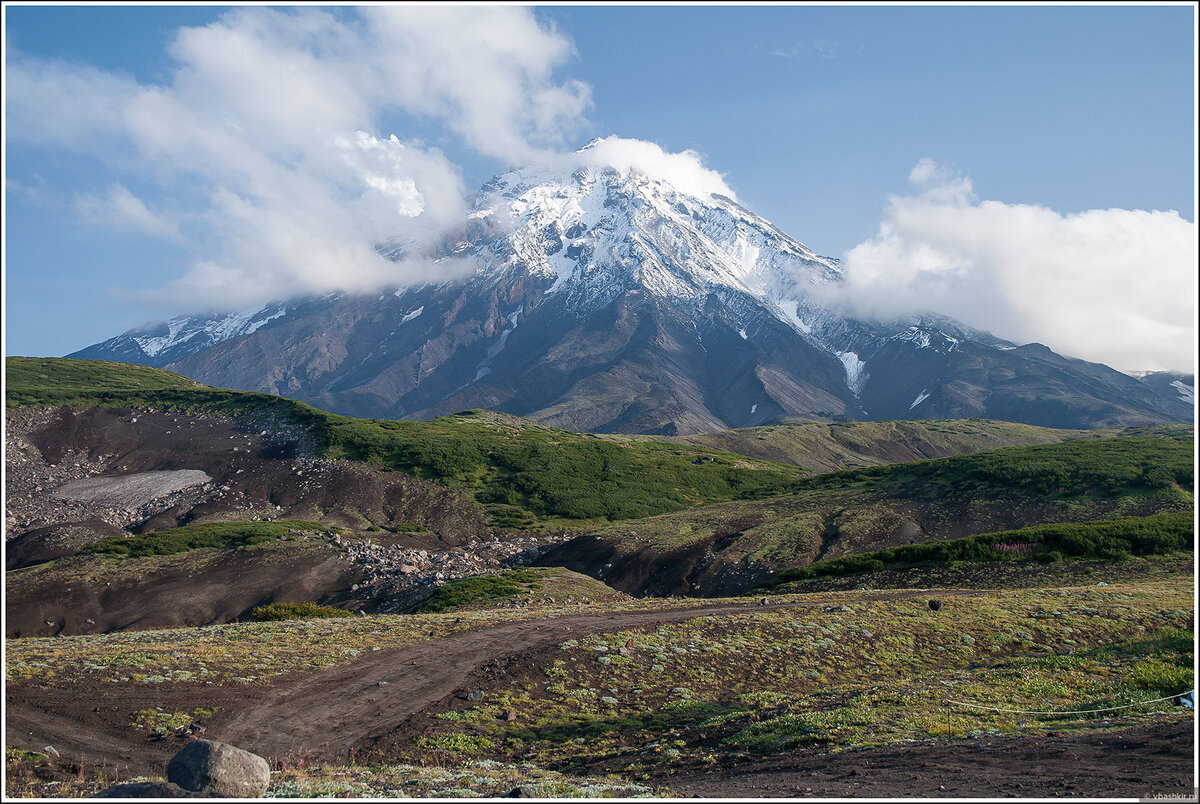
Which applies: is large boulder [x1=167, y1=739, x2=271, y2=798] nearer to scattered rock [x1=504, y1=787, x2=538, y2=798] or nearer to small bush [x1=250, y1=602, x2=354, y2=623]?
scattered rock [x1=504, y1=787, x2=538, y2=798]

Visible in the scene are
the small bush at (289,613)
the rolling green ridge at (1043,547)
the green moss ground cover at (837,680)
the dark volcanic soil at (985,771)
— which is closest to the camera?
the dark volcanic soil at (985,771)

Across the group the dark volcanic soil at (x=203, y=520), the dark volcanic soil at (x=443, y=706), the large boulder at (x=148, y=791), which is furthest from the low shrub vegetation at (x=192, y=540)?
the large boulder at (x=148, y=791)

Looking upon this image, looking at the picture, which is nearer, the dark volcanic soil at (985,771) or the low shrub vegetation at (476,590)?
the dark volcanic soil at (985,771)

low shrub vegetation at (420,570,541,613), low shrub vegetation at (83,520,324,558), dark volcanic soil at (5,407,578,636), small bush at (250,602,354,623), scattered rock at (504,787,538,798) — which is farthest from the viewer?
low shrub vegetation at (83,520,324,558)

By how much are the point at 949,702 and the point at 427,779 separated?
1404cm

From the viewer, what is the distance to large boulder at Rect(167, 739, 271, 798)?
1300 centimetres

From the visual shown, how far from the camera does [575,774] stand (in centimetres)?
1709

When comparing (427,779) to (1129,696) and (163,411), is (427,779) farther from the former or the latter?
(163,411)

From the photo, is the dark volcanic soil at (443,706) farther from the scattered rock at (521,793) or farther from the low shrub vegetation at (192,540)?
the low shrub vegetation at (192,540)

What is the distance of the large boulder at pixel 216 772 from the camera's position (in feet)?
42.7

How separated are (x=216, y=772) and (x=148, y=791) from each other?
1072 millimetres

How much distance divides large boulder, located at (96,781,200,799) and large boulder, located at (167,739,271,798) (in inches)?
12.1

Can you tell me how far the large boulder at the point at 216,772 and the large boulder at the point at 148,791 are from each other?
31 cm

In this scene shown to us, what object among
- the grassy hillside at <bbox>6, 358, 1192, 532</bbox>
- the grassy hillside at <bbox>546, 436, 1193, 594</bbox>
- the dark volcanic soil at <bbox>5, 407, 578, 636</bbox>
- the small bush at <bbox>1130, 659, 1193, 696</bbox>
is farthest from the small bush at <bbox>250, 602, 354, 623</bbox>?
the small bush at <bbox>1130, 659, 1193, 696</bbox>
